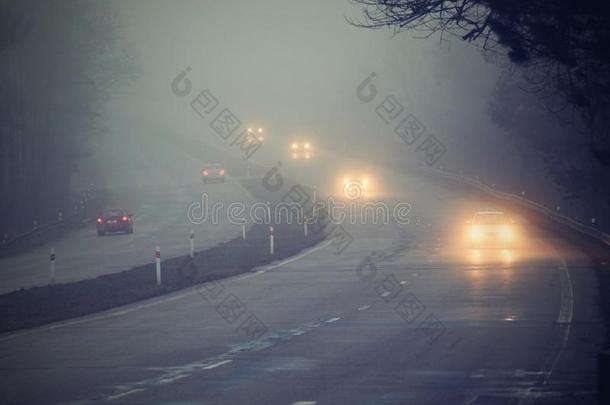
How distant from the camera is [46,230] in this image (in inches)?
2371

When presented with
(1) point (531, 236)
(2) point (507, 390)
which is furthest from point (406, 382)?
(1) point (531, 236)

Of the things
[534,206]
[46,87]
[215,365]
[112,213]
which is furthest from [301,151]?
[215,365]

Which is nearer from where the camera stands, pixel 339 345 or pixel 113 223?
pixel 339 345

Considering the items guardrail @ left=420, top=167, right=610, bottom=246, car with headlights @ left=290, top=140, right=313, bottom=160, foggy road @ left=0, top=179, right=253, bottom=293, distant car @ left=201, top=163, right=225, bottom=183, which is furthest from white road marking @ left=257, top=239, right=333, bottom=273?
car with headlights @ left=290, top=140, right=313, bottom=160

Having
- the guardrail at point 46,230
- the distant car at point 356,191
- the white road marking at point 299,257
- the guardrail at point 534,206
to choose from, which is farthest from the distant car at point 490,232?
the distant car at point 356,191

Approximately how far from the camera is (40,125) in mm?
71188

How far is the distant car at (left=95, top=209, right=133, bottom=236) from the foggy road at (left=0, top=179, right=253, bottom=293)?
412 mm

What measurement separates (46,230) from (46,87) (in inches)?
494

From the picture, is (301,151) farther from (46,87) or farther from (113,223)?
(113,223)

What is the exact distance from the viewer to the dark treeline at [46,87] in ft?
205

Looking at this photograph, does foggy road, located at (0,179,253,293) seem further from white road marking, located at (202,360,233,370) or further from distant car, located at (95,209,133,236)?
white road marking, located at (202,360,233,370)

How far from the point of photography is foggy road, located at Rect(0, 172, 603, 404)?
12641 mm

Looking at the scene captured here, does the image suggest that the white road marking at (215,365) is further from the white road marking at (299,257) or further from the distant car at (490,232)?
the distant car at (490,232)

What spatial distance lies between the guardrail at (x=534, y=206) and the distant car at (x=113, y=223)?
22.7 metres
